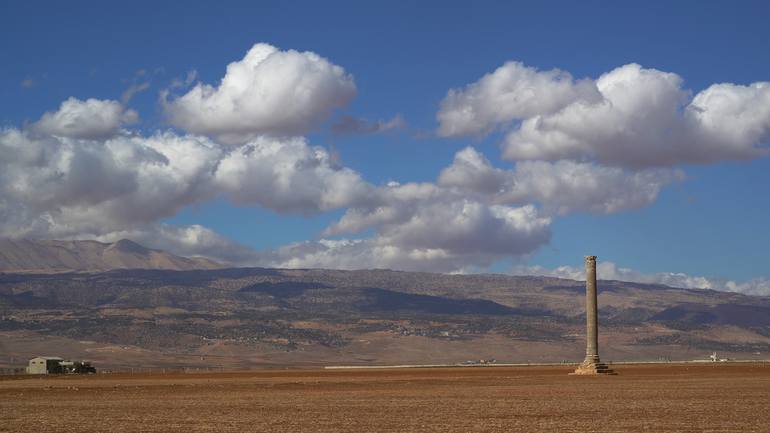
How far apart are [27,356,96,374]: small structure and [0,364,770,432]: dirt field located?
5669 cm

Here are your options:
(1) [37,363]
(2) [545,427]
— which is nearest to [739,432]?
(2) [545,427]

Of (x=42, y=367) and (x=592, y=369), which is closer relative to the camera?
(x=592, y=369)

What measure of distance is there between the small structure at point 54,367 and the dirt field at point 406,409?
56685mm

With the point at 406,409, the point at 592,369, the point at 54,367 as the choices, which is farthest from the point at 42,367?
the point at 406,409

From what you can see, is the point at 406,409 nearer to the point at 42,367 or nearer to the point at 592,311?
the point at 592,311

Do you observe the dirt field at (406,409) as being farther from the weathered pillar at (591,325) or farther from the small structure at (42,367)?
the small structure at (42,367)

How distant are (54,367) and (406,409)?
93762mm

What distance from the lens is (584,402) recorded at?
189 feet

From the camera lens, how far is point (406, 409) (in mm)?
53469

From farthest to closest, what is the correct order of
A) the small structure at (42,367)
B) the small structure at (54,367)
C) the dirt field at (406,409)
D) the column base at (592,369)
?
the small structure at (54,367), the small structure at (42,367), the column base at (592,369), the dirt field at (406,409)

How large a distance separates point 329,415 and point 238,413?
197 inches

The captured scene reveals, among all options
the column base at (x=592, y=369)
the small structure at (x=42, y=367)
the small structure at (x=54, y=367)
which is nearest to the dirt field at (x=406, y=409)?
the column base at (x=592, y=369)

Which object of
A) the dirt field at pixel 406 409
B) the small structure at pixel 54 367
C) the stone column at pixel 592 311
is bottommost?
the small structure at pixel 54 367

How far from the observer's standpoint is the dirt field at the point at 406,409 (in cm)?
4334
